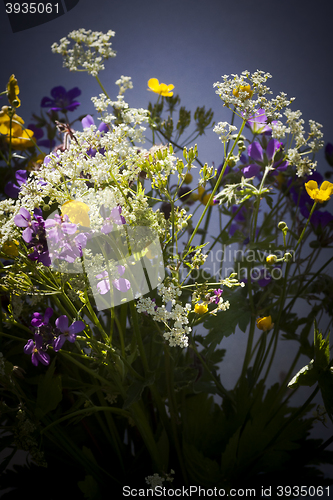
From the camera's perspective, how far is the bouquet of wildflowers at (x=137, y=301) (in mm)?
362

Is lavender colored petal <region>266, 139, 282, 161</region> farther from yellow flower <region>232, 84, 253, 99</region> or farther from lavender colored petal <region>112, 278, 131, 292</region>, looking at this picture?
lavender colored petal <region>112, 278, 131, 292</region>

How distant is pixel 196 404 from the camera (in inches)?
22.4

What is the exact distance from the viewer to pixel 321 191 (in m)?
0.42

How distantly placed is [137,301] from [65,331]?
8 cm

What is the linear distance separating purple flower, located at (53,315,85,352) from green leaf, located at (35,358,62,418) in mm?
85

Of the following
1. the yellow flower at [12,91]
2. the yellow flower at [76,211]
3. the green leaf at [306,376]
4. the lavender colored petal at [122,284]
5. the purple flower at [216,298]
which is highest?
the yellow flower at [12,91]

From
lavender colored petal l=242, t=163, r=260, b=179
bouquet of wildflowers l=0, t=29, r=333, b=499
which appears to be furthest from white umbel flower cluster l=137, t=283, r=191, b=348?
lavender colored petal l=242, t=163, r=260, b=179

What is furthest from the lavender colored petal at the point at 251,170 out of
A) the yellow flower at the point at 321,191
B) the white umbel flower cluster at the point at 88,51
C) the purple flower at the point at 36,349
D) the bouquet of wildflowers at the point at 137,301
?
the purple flower at the point at 36,349

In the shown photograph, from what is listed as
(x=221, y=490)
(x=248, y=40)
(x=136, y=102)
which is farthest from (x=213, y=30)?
(x=221, y=490)

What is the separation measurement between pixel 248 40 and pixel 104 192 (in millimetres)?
614

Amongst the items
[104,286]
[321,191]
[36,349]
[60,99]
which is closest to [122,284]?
[104,286]

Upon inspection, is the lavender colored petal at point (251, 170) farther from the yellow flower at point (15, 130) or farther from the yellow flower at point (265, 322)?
the yellow flower at point (15, 130)

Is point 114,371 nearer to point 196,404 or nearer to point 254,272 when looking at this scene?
point 196,404

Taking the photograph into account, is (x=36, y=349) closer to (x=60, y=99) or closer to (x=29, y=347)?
(x=29, y=347)
